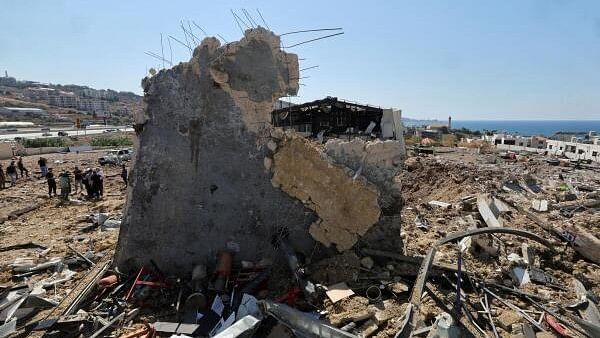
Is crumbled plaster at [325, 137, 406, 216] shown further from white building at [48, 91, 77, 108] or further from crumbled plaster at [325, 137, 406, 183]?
white building at [48, 91, 77, 108]

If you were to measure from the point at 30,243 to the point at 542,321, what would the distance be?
9312 mm

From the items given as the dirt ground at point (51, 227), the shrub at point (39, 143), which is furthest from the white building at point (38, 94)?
the dirt ground at point (51, 227)

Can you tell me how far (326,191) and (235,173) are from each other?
143cm

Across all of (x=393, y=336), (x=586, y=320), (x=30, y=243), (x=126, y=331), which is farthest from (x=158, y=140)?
(x=586, y=320)

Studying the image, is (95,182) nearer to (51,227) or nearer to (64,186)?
(64,186)

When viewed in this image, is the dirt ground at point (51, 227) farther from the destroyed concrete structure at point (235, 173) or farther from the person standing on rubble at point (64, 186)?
the destroyed concrete structure at point (235, 173)

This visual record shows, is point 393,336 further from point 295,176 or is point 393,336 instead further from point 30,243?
point 30,243

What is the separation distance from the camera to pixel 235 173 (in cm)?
531

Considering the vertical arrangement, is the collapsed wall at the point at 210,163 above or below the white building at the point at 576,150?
above

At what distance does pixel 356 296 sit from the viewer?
15.2 ft

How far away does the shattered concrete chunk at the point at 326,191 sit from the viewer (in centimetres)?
525

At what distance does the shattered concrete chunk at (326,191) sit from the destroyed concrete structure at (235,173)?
2 cm

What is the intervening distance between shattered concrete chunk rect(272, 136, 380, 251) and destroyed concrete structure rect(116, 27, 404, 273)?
16 millimetres

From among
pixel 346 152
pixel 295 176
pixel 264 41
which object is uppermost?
pixel 264 41
